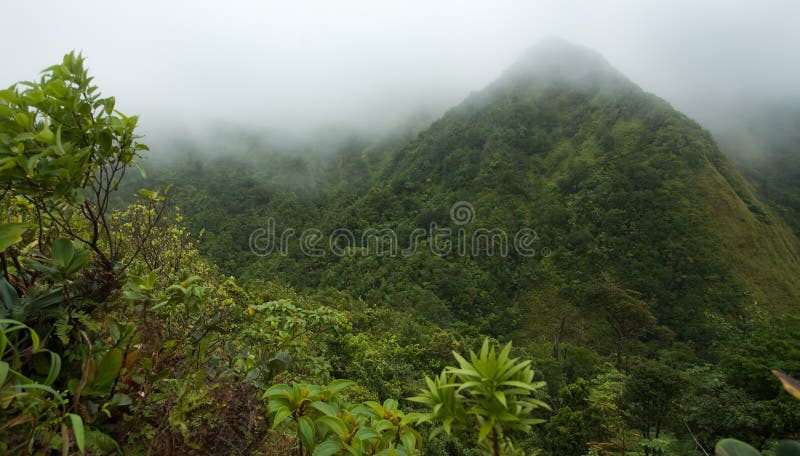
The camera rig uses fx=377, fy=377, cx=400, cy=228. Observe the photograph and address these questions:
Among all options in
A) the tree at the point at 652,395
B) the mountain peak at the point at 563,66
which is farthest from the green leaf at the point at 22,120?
the mountain peak at the point at 563,66

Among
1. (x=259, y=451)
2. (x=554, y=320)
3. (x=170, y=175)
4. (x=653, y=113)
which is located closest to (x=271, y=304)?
(x=259, y=451)

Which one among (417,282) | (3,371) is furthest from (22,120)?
(417,282)

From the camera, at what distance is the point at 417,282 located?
105 ft

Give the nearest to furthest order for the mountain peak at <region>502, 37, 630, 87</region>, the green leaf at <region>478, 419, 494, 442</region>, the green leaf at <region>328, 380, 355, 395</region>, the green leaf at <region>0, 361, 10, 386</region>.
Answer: the green leaf at <region>0, 361, 10, 386</region> → the green leaf at <region>478, 419, 494, 442</region> → the green leaf at <region>328, 380, 355, 395</region> → the mountain peak at <region>502, 37, 630, 87</region>

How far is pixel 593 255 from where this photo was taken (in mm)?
30078

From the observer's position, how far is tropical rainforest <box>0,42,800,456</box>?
0.96 m

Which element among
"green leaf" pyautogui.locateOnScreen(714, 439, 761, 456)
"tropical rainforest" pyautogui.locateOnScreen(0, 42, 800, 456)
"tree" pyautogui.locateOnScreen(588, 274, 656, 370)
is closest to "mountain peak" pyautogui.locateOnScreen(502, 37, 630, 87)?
"tropical rainforest" pyautogui.locateOnScreen(0, 42, 800, 456)

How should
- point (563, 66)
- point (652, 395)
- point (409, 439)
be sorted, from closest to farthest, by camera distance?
point (409, 439) < point (652, 395) < point (563, 66)

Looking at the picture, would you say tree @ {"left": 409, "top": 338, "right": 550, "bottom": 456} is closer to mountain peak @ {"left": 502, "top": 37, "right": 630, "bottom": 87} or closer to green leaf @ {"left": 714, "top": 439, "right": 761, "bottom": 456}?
green leaf @ {"left": 714, "top": 439, "right": 761, "bottom": 456}

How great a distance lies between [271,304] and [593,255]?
3217 centimetres

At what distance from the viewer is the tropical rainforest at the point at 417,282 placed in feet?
3.15

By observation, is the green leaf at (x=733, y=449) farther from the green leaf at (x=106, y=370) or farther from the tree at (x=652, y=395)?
the tree at (x=652, y=395)

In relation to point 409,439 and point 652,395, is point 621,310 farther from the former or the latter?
point 409,439

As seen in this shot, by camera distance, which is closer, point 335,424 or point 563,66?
point 335,424
